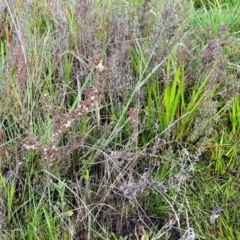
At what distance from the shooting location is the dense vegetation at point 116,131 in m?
1.55

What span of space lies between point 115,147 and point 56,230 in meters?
0.39

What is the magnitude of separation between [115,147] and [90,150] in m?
0.10

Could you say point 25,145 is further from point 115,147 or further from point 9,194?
point 115,147

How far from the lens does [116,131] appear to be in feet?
5.52

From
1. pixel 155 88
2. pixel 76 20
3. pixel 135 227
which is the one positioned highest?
pixel 76 20

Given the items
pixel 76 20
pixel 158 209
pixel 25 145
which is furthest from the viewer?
pixel 76 20

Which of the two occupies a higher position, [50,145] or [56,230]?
[50,145]

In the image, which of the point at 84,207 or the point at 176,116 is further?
the point at 176,116

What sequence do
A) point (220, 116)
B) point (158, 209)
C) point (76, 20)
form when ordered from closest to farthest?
1. point (158, 209)
2. point (220, 116)
3. point (76, 20)

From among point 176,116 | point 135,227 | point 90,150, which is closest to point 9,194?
point 90,150

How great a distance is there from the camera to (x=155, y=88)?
1.88m

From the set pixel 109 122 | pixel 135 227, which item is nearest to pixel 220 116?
pixel 109 122

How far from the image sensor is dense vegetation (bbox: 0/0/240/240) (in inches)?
61.0

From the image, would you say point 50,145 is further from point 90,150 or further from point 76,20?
point 76,20
